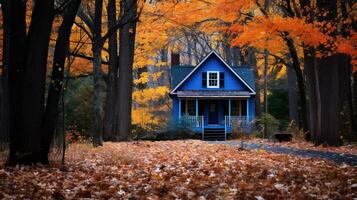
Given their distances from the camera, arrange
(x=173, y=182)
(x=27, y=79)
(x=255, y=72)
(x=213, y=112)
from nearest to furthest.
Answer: (x=173, y=182)
(x=27, y=79)
(x=213, y=112)
(x=255, y=72)

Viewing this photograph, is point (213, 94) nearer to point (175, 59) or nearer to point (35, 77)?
point (175, 59)

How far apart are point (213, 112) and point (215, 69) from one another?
354 cm

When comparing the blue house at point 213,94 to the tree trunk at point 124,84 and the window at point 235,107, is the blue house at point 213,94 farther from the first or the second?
the tree trunk at point 124,84

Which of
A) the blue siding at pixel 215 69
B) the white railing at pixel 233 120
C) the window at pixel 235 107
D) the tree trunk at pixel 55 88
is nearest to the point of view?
the tree trunk at pixel 55 88

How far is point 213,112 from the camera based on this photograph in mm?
37625

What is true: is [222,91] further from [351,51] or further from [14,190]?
[14,190]

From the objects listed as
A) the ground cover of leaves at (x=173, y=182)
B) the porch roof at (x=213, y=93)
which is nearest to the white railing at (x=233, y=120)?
the porch roof at (x=213, y=93)

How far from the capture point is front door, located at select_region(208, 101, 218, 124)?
37500 millimetres

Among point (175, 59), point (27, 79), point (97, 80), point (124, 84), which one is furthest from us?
point (175, 59)

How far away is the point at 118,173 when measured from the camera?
9.45 m

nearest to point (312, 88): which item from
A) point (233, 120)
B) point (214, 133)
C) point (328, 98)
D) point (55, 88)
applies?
point (328, 98)

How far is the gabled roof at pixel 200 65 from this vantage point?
36219 millimetres

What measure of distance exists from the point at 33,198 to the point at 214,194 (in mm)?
2543

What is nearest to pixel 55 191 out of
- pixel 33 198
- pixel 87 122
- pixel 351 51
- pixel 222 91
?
pixel 33 198
